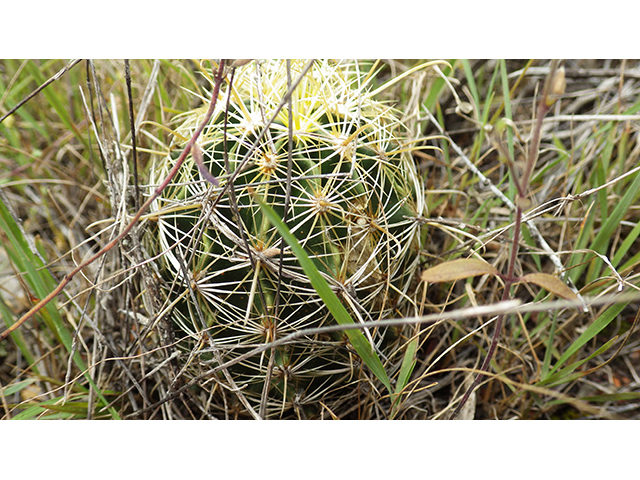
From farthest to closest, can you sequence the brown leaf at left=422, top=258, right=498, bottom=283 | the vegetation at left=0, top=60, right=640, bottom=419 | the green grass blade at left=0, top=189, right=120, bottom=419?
1. the green grass blade at left=0, top=189, right=120, bottom=419
2. the vegetation at left=0, top=60, right=640, bottom=419
3. the brown leaf at left=422, top=258, right=498, bottom=283

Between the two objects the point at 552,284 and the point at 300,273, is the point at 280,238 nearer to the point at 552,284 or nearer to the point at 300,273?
the point at 300,273

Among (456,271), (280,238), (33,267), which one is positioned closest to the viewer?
(456,271)

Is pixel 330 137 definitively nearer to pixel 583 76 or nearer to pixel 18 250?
pixel 18 250

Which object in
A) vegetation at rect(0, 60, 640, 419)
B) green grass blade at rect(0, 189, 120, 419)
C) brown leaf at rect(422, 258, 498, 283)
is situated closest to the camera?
brown leaf at rect(422, 258, 498, 283)

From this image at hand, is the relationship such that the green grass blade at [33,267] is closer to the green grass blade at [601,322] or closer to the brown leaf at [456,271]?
the brown leaf at [456,271]

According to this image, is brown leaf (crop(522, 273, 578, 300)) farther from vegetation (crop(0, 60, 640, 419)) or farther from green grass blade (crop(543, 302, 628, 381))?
green grass blade (crop(543, 302, 628, 381))

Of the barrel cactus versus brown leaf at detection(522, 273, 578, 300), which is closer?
brown leaf at detection(522, 273, 578, 300)

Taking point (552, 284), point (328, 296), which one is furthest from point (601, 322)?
point (328, 296)

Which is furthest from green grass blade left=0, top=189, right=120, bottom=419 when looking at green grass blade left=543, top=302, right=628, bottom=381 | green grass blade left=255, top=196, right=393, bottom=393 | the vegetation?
green grass blade left=543, top=302, right=628, bottom=381
